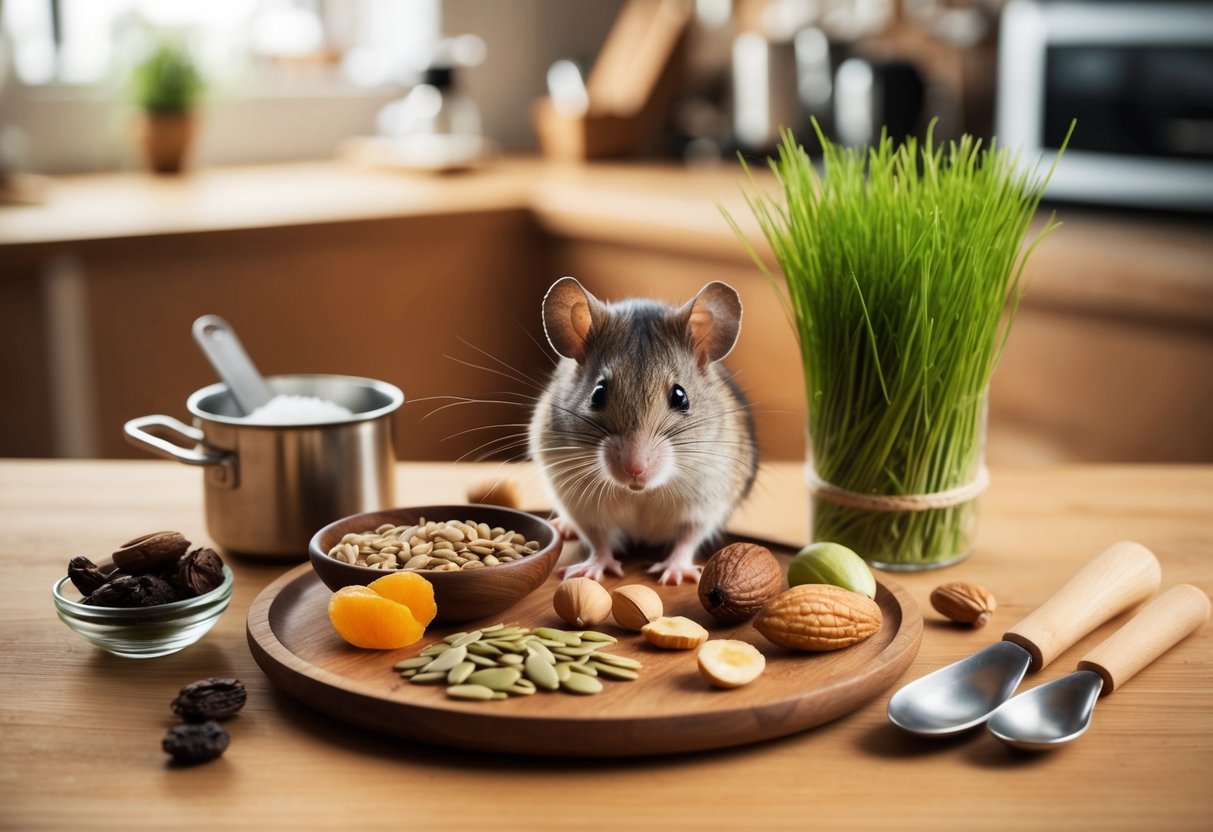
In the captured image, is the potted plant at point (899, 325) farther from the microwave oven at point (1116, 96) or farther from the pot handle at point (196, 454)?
the microwave oven at point (1116, 96)

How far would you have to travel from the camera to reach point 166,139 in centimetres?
325

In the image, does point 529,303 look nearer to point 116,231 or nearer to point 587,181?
Result: point 587,181

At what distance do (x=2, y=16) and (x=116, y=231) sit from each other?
1.06m

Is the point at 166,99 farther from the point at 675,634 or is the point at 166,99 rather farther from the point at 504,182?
the point at 675,634

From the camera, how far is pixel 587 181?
3.14 meters

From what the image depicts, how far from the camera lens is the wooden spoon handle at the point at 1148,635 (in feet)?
3.27

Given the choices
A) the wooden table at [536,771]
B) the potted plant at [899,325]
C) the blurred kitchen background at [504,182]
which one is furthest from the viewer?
the blurred kitchen background at [504,182]

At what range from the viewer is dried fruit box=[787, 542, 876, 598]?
109 cm

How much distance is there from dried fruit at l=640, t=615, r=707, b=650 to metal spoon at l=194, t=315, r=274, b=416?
57cm

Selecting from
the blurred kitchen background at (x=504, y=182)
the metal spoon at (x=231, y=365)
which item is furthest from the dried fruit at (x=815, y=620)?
the blurred kitchen background at (x=504, y=182)

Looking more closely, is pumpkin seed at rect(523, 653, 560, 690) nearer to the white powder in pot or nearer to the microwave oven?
the white powder in pot

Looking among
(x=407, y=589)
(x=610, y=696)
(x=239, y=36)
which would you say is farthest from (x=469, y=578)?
(x=239, y=36)

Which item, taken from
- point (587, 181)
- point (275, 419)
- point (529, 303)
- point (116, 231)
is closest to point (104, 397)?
point (116, 231)

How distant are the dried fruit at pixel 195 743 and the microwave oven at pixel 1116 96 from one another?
207cm
